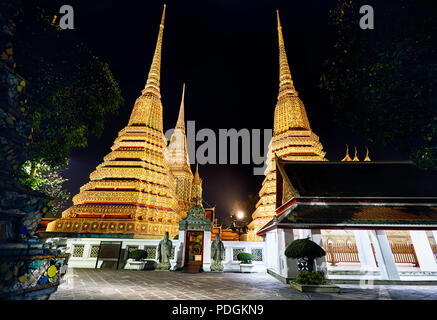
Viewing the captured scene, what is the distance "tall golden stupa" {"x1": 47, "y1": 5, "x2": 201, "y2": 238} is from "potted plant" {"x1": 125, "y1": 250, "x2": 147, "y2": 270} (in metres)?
5.43

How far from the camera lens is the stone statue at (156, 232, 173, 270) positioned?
1268 centimetres

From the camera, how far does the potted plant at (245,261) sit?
12.8m

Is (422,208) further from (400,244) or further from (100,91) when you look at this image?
(100,91)

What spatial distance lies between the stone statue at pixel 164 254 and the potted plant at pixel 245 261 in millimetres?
4472

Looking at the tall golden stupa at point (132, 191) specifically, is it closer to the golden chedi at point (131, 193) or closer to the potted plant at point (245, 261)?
the golden chedi at point (131, 193)

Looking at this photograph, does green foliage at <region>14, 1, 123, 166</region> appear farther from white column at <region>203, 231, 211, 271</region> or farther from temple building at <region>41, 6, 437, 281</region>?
white column at <region>203, 231, 211, 271</region>

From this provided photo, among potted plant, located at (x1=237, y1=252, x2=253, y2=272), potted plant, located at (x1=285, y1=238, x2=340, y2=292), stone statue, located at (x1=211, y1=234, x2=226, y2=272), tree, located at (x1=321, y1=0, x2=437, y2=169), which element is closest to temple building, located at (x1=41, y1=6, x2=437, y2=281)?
potted plant, located at (x1=237, y1=252, x2=253, y2=272)

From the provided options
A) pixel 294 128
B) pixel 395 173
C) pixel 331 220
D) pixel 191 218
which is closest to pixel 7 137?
pixel 331 220

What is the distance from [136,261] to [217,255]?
4.92 m

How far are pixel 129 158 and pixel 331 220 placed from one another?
67.5 feet

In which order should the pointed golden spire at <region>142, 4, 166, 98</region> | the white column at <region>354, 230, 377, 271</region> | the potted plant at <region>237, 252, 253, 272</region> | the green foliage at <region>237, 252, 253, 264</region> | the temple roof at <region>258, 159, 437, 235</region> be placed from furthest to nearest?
the pointed golden spire at <region>142, 4, 166, 98</region> < the green foliage at <region>237, 252, 253, 264</region> < the potted plant at <region>237, 252, 253, 272</region> < the white column at <region>354, 230, 377, 271</region> < the temple roof at <region>258, 159, 437, 235</region>

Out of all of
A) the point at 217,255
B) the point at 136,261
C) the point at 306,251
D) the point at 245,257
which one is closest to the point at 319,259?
the point at 306,251

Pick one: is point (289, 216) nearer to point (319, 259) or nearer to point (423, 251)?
point (319, 259)

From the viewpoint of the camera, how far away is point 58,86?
6504mm
